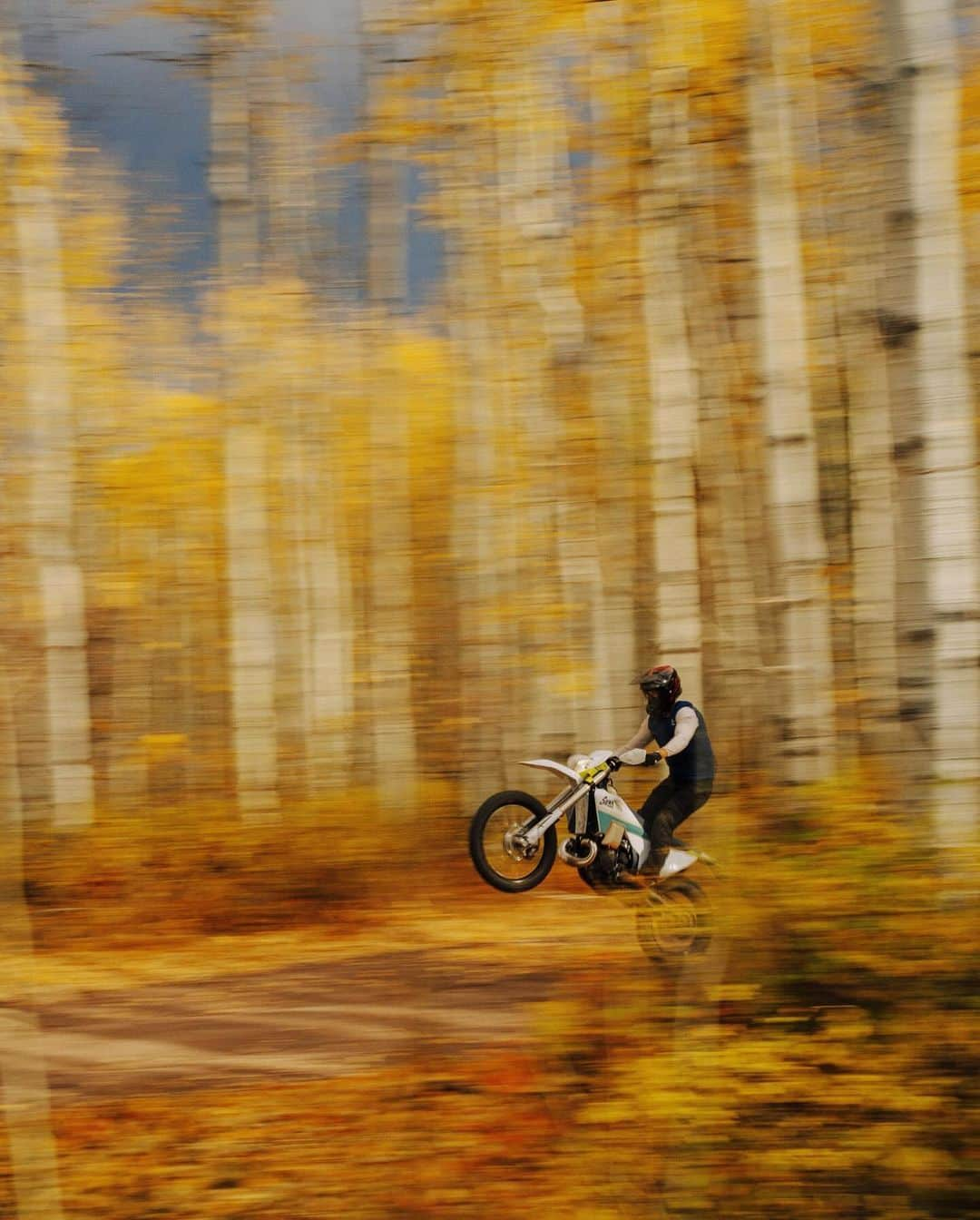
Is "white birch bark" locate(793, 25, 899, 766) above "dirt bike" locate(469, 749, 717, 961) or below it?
above

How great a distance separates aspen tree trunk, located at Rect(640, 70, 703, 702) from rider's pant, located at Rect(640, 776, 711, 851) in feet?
3.05

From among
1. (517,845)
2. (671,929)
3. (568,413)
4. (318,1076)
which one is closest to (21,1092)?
(318,1076)

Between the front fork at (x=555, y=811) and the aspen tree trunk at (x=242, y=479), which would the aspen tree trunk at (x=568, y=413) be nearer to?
the aspen tree trunk at (x=242, y=479)

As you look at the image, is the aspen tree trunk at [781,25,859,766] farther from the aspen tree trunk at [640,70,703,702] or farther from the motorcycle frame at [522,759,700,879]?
the motorcycle frame at [522,759,700,879]

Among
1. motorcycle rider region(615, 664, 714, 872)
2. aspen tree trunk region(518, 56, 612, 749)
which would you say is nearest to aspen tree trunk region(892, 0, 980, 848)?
motorcycle rider region(615, 664, 714, 872)

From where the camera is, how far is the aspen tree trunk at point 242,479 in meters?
11.9

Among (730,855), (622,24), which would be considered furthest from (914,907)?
(622,24)

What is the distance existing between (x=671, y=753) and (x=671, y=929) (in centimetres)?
272

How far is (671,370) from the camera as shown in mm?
10516

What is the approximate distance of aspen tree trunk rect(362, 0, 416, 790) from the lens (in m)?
10.5

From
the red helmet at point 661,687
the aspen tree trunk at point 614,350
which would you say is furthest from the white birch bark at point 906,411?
the aspen tree trunk at point 614,350

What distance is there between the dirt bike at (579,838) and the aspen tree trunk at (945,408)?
2976 mm

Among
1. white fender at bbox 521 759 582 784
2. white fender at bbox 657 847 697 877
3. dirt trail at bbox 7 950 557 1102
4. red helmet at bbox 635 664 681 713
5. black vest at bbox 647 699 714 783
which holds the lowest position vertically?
dirt trail at bbox 7 950 557 1102

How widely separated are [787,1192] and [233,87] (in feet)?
34.6
